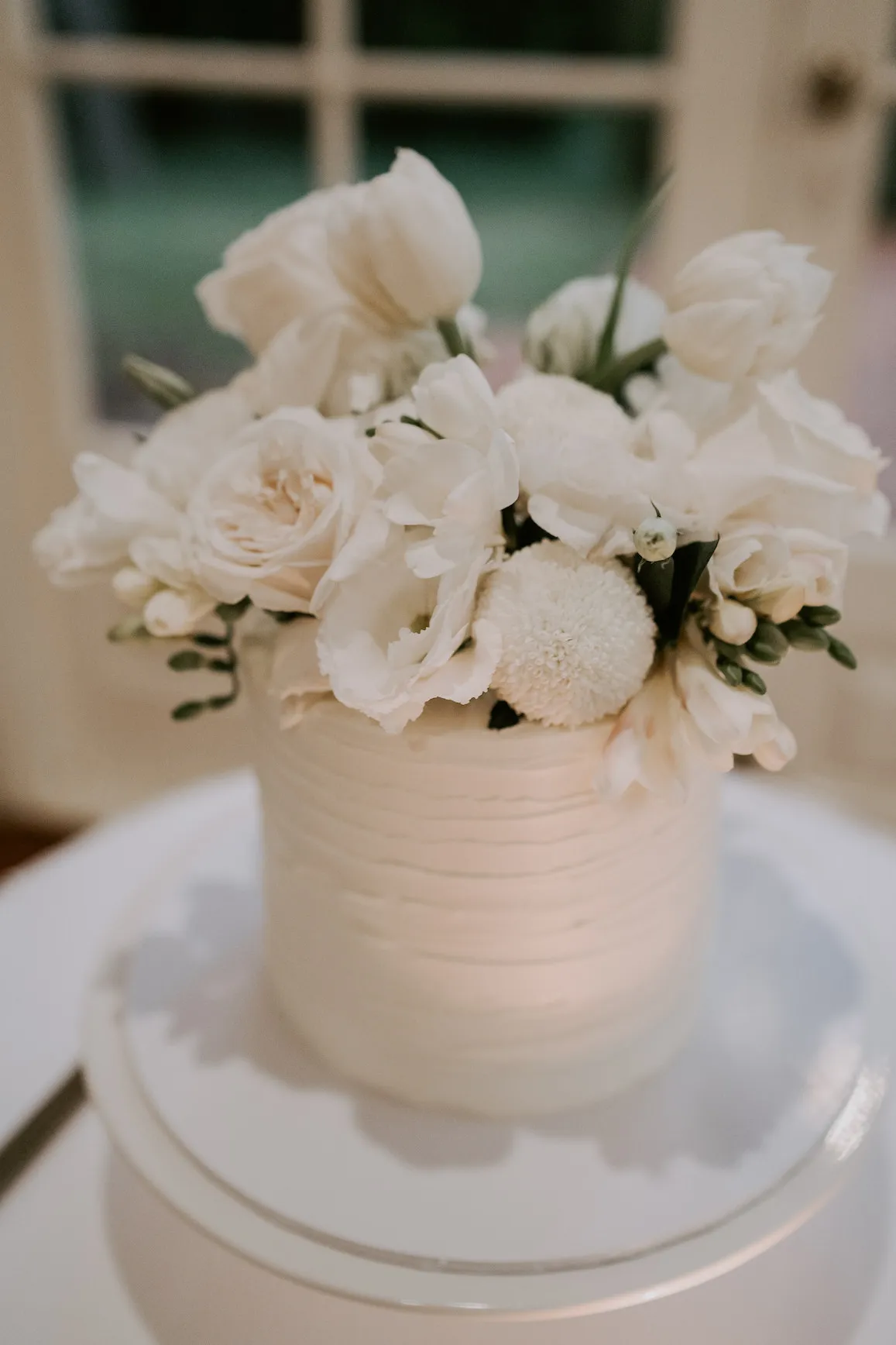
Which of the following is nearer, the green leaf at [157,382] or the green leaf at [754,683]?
the green leaf at [754,683]

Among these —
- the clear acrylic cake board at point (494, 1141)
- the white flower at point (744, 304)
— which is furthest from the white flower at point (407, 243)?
the clear acrylic cake board at point (494, 1141)

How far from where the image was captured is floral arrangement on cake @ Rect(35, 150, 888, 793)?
0.47 meters

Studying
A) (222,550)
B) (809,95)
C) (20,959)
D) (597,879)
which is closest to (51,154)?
(809,95)

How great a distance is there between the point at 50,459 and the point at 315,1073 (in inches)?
57.9

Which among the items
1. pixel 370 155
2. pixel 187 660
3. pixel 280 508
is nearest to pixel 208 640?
pixel 187 660

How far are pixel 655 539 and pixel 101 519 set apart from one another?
273 mm

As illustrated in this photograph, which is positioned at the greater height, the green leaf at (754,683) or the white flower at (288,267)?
the white flower at (288,267)

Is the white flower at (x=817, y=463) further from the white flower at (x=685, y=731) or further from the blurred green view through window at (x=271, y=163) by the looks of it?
the blurred green view through window at (x=271, y=163)

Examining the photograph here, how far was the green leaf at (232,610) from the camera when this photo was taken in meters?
0.56

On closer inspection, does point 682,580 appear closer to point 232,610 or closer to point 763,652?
Result: point 763,652

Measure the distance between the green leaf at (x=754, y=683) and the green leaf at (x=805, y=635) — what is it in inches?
1.4

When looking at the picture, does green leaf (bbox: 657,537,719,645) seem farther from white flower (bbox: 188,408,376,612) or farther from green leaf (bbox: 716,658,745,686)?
white flower (bbox: 188,408,376,612)

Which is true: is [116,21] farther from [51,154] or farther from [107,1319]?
[107,1319]

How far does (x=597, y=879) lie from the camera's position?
550 millimetres
